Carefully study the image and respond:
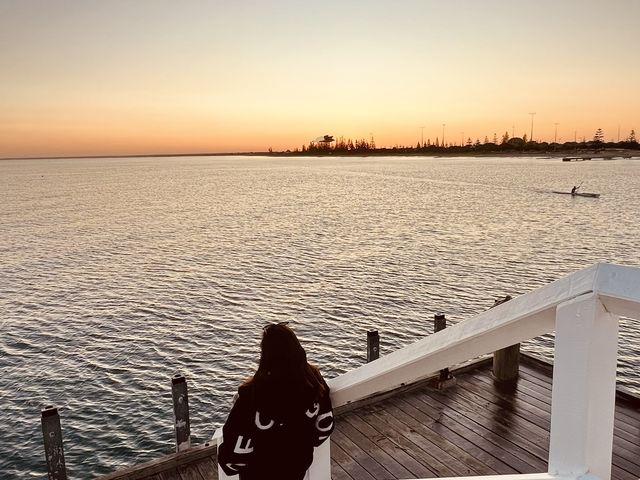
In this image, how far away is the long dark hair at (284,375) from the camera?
8.61 feet

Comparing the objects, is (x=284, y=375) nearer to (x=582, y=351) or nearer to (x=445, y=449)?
(x=582, y=351)

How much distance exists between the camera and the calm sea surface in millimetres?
14914

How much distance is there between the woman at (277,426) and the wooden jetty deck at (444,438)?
5.04 m

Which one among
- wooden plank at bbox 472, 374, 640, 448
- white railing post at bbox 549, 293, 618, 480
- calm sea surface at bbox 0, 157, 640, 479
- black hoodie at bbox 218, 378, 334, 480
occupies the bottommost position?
calm sea surface at bbox 0, 157, 640, 479

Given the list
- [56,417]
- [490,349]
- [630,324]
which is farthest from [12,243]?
[490,349]

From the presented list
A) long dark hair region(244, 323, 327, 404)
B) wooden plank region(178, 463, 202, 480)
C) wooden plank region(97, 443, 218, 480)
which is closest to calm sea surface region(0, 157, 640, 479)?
wooden plank region(97, 443, 218, 480)

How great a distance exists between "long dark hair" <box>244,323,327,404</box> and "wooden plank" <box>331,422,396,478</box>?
17.1ft

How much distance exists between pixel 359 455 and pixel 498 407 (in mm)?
2982

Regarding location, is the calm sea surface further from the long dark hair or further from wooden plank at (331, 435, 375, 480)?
the long dark hair

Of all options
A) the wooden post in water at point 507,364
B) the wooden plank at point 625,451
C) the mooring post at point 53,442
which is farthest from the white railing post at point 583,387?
the mooring post at point 53,442

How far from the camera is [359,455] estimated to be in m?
7.64

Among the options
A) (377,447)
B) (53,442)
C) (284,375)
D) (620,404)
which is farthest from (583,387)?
(53,442)

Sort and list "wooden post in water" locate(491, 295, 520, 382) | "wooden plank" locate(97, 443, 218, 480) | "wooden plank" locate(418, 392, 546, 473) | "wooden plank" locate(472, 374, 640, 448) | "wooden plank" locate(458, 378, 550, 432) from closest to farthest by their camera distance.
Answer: "wooden plank" locate(418, 392, 546, 473) → "wooden plank" locate(97, 443, 218, 480) → "wooden plank" locate(472, 374, 640, 448) → "wooden plank" locate(458, 378, 550, 432) → "wooden post in water" locate(491, 295, 520, 382)

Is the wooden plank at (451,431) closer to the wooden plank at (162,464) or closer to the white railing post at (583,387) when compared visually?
the wooden plank at (162,464)
